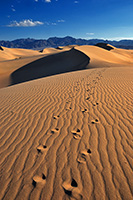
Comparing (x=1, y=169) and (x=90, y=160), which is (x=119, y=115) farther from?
(x=1, y=169)

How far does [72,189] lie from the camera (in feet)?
6.84

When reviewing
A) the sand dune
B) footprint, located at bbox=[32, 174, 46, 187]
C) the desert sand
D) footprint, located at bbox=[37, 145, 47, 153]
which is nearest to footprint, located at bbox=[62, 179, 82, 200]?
the desert sand

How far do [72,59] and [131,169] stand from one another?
71.3 ft

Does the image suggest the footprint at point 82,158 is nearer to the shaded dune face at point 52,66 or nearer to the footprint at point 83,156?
the footprint at point 83,156

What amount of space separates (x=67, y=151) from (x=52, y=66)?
65.1ft

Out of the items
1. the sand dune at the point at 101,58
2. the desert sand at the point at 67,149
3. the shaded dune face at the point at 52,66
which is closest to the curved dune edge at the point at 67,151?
the desert sand at the point at 67,149

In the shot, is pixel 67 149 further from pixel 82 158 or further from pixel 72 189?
pixel 72 189

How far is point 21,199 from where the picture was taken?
6.61 feet

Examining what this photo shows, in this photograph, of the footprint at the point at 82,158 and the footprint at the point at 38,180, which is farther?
the footprint at the point at 82,158

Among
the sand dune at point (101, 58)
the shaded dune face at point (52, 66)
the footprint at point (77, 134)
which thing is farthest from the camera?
the shaded dune face at point (52, 66)

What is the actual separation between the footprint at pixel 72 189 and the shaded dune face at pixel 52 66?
50.4 ft

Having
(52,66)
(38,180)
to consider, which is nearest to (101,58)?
(52,66)

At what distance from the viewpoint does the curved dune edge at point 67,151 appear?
6.91 ft

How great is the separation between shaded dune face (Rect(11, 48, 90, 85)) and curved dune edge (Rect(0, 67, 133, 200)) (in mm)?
13086
